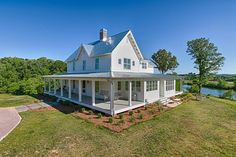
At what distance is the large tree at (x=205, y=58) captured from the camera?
1077 inches

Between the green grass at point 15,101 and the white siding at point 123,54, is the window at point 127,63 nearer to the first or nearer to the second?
the white siding at point 123,54

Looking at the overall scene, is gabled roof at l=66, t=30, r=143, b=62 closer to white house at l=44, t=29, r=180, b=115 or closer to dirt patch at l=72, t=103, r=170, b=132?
white house at l=44, t=29, r=180, b=115

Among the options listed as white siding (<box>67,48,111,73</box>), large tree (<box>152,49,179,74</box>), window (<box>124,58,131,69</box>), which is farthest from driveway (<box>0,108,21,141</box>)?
large tree (<box>152,49,179,74</box>)

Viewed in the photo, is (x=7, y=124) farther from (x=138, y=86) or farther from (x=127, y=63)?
(x=127, y=63)

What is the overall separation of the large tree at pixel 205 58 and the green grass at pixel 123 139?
69.0 ft

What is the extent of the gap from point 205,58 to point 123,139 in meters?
28.2

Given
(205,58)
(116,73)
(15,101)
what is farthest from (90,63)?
(205,58)

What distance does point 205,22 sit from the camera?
1505 cm

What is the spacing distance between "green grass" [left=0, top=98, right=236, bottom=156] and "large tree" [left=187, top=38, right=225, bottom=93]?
2103 cm

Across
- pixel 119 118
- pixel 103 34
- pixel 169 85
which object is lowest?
pixel 119 118

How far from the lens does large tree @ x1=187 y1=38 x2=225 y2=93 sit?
2734cm

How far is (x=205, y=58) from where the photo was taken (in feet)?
90.4

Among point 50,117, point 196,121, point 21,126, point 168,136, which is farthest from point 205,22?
point 21,126

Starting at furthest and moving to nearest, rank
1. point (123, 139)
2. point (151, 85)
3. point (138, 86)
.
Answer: point (151, 85)
point (138, 86)
point (123, 139)
